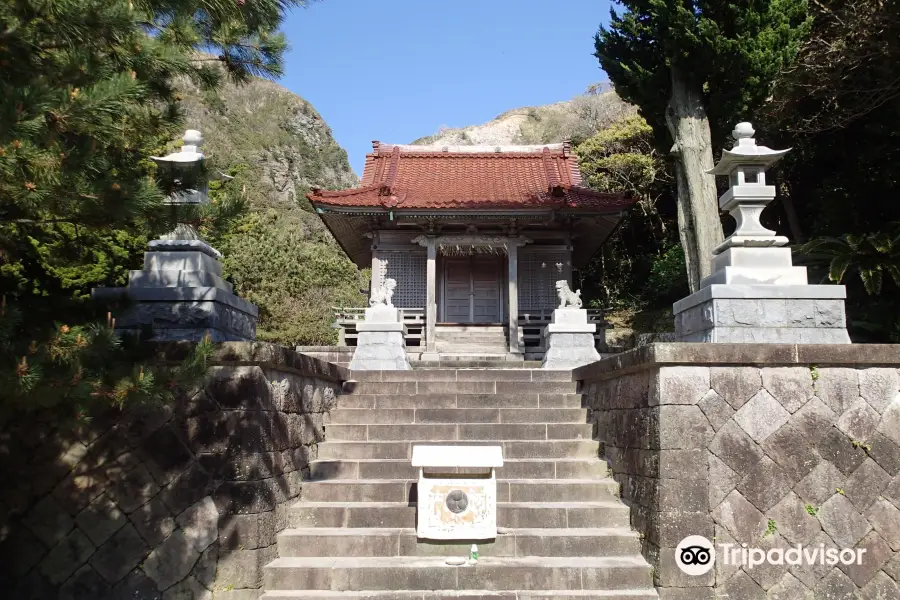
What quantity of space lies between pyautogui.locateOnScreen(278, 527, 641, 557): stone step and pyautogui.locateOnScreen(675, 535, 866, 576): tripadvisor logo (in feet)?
1.64

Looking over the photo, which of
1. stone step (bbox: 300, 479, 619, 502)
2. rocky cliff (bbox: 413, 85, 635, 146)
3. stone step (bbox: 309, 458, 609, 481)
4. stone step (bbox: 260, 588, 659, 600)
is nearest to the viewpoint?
stone step (bbox: 260, 588, 659, 600)

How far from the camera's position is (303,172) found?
42.9 metres

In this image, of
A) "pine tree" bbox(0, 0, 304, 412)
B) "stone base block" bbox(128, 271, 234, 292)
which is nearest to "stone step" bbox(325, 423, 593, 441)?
"stone base block" bbox(128, 271, 234, 292)

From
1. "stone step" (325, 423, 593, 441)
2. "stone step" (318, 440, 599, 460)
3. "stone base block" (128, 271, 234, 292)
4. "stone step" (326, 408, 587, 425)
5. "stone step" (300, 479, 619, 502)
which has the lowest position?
"stone step" (300, 479, 619, 502)

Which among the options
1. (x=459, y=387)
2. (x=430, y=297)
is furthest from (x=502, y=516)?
(x=430, y=297)

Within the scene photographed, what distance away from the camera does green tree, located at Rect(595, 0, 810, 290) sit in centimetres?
936

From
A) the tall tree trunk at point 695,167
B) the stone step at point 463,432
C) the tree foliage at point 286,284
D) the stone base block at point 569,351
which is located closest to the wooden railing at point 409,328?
the stone base block at point 569,351

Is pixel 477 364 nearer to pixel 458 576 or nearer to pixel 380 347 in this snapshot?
pixel 380 347

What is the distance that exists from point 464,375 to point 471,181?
7733 mm

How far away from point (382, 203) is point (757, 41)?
23.2 feet

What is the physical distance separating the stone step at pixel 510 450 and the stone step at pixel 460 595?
1.59 metres

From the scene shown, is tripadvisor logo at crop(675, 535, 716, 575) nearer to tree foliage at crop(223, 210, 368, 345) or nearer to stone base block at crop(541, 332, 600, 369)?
stone base block at crop(541, 332, 600, 369)

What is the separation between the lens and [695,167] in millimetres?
9820

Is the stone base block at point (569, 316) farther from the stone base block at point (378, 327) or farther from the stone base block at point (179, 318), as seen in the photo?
the stone base block at point (179, 318)
